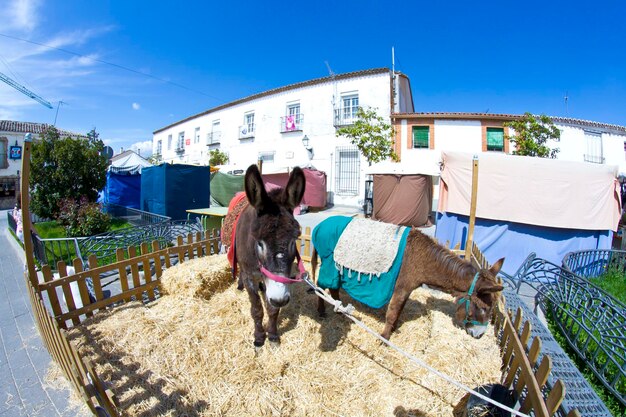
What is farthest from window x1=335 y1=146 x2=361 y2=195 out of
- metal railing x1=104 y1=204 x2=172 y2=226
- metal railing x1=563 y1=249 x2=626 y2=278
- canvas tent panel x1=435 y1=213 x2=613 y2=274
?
metal railing x1=563 y1=249 x2=626 y2=278

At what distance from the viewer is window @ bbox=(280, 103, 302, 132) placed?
72.0 ft

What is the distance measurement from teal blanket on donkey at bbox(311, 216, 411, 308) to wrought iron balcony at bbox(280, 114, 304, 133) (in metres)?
18.8

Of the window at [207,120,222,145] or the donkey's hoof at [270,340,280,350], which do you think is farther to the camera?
the window at [207,120,222,145]

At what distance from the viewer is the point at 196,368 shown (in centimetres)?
293

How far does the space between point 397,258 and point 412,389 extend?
1.37 metres

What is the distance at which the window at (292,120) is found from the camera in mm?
21938

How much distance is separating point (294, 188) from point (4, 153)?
4015 centimetres

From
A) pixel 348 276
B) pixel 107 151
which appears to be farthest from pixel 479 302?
pixel 107 151

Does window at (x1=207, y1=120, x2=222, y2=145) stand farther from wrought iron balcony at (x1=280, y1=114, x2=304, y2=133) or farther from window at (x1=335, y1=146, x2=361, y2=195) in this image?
window at (x1=335, y1=146, x2=361, y2=195)

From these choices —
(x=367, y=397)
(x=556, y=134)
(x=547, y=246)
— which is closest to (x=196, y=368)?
(x=367, y=397)

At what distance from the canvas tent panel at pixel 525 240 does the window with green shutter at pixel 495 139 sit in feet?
40.6

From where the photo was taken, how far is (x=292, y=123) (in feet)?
72.2

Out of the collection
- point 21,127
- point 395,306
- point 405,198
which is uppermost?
point 21,127

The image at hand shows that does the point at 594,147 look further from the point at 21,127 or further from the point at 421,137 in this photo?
the point at 21,127
